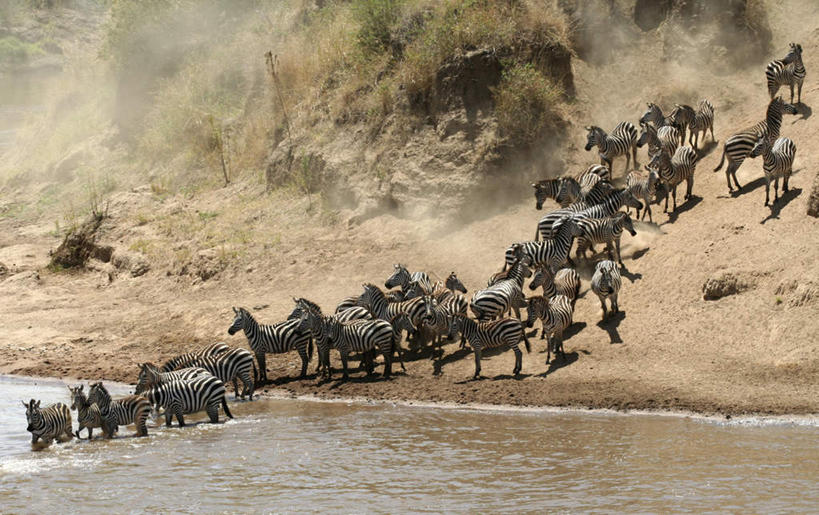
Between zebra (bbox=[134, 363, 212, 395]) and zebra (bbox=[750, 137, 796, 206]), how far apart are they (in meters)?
9.81

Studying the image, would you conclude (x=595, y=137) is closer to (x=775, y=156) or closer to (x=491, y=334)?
(x=775, y=156)

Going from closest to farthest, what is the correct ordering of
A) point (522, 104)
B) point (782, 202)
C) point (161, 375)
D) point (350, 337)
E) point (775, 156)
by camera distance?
point (161, 375) < point (350, 337) < point (775, 156) < point (782, 202) < point (522, 104)

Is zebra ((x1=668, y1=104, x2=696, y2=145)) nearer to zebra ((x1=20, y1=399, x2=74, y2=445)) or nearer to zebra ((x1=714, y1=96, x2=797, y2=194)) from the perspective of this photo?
zebra ((x1=714, y1=96, x2=797, y2=194))

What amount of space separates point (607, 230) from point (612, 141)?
4292mm

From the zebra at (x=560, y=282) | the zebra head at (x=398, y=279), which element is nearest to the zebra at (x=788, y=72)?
the zebra at (x=560, y=282)

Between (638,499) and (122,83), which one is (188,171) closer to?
(122,83)

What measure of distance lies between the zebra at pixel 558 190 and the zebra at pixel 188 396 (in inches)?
343

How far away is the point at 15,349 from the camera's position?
59.7 feet

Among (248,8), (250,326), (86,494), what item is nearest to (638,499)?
(86,494)

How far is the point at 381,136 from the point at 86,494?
14.5 m

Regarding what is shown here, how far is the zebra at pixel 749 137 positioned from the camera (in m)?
16.8

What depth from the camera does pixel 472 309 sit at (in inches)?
591

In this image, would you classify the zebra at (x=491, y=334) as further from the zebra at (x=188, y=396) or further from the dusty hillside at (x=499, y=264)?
the zebra at (x=188, y=396)

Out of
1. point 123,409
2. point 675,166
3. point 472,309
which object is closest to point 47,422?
point 123,409
